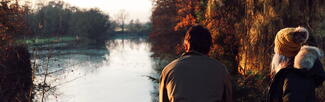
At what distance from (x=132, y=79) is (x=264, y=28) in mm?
16521

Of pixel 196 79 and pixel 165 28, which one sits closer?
pixel 196 79

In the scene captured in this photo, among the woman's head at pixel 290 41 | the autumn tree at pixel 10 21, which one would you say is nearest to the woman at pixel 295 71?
the woman's head at pixel 290 41

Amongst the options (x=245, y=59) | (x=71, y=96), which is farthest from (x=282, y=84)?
(x=71, y=96)

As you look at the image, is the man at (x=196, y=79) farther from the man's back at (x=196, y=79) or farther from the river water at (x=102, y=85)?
the river water at (x=102, y=85)

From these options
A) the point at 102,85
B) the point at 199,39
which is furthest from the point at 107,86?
the point at 199,39

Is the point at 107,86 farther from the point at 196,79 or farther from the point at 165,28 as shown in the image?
the point at 196,79

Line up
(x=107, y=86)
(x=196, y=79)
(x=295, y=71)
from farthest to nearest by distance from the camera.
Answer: (x=107, y=86) → (x=295, y=71) → (x=196, y=79)

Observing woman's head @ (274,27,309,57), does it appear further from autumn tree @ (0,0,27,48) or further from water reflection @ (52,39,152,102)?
water reflection @ (52,39,152,102)

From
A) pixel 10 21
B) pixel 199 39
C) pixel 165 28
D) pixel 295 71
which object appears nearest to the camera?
pixel 199 39

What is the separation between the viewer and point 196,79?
7.06 ft

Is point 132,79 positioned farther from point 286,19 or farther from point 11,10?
point 286,19

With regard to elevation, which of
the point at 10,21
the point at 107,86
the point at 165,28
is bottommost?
the point at 107,86

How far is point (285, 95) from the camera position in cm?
237

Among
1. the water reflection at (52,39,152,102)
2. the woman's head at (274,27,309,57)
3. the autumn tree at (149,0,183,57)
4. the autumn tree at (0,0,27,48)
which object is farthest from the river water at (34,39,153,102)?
the woman's head at (274,27,309,57)
